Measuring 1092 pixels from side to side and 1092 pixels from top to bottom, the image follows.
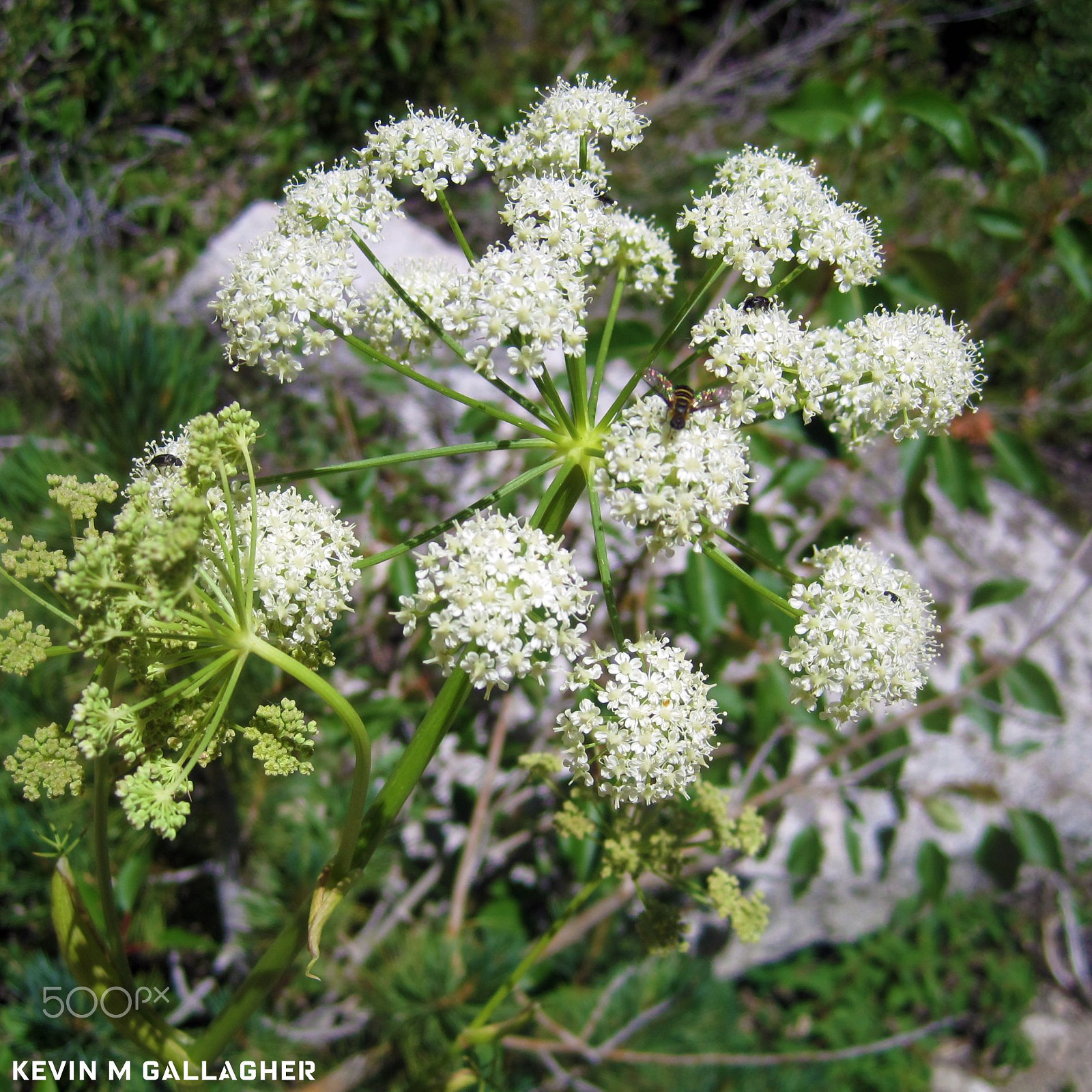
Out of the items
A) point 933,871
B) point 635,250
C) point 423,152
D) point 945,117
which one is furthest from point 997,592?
point 423,152

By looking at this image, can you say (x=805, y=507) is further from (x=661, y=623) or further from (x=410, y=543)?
(x=410, y=543)

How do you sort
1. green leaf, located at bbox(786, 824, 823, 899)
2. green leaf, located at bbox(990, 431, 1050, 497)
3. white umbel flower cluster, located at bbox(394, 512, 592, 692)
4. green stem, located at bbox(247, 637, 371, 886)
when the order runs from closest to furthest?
1. green stem, located at bbox(247, 637, 371, 886)
2. white umbel flower cluster, located at bbox(394, 512, 592, 692)
3. green leaf, located at bbox(990, 431, 1050, 497)
4. green leaf, located at bbox(786, 824, 823, 899)

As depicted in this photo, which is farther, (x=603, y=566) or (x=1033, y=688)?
(x=1033, y=688)

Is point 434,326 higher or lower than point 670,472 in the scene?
higher

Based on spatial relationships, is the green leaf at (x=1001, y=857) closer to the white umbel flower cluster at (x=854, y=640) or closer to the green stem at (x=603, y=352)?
Answer: the white umbel flower cluster at (x=854, y=640)

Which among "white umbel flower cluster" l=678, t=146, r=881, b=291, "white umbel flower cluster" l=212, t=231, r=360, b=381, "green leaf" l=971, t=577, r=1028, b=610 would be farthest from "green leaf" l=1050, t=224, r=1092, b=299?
"white umbel flower cluster" l=212, t=231, r=360, b=381

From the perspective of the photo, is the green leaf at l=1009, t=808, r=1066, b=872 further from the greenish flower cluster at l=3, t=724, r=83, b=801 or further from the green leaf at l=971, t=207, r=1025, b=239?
the greenish flower cluster at l=3, t=724, r=83, b=801

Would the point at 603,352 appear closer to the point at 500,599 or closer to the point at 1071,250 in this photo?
the point at 500,599
